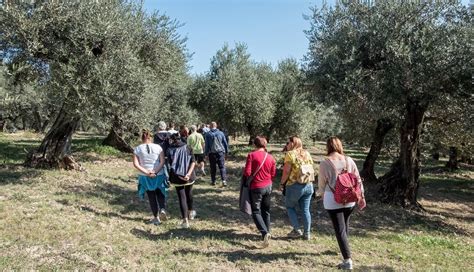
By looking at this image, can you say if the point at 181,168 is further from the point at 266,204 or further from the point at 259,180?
the point at 266,204

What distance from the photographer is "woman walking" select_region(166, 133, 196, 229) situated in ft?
28.6

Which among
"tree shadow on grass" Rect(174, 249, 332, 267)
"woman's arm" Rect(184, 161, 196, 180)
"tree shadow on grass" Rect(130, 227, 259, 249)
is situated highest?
"woman's arm" Rect(184, 161, 196, 180)

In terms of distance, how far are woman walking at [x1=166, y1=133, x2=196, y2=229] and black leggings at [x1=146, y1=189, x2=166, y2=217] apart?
1.62ft

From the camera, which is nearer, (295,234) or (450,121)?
(295,234)

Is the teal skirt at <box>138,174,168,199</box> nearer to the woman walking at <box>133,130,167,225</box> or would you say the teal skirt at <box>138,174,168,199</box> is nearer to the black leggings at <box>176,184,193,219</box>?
the woman walking at <box>133,130,167,225</box>

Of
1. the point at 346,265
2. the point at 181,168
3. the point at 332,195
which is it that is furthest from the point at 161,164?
the point at 346,265

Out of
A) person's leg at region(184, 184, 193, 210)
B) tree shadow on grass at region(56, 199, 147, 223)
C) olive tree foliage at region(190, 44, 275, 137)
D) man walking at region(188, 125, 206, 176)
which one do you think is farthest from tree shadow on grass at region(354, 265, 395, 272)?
olive tree foliage at region(190, 44, 275, 137)

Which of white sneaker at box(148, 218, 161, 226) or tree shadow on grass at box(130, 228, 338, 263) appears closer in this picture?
tree shadow on grass at box(130, 228, 338, 263)

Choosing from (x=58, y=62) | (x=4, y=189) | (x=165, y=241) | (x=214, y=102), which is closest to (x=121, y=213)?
(x=165, y=241)

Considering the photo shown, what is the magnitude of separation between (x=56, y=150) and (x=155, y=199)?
6728 millimetres

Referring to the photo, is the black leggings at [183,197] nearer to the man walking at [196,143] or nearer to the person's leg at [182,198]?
the person's leg at [182,198]

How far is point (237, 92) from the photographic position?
92.7ft

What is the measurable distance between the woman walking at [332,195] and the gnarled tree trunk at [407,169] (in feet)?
25.6

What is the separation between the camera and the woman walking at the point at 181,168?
870 cm
